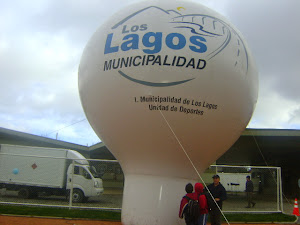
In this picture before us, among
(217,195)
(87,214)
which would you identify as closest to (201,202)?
(217,195)

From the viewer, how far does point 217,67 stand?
5348 mm

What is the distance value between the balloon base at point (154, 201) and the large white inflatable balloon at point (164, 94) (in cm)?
2

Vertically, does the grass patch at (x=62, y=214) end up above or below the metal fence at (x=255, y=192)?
below

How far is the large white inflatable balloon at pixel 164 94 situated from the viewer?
5.23 metres

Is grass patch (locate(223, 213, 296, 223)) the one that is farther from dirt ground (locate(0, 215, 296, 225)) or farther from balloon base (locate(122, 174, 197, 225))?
balloon base (locate(122, 174, 197, 225))

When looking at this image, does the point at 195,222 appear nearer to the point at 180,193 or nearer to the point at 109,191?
the point at 180,193

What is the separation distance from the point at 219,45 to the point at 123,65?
5.39ft

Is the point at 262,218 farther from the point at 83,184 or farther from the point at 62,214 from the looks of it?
the point at 83,184

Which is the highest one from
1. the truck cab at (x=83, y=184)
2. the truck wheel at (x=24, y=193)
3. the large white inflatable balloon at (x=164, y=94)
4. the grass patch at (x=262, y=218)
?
the large white inflatable balloon at (x=164, y=94)

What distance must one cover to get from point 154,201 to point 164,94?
1868mm

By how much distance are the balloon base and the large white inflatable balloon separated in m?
0.02

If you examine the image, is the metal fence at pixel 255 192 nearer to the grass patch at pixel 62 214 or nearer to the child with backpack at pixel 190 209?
the grass patch at pixel 62 214

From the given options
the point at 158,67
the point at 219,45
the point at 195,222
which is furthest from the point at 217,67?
the point at 195,222

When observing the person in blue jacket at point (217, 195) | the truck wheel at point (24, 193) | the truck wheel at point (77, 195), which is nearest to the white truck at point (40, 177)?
the truck wheel at point (24, 193)
